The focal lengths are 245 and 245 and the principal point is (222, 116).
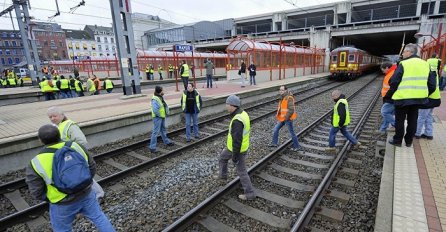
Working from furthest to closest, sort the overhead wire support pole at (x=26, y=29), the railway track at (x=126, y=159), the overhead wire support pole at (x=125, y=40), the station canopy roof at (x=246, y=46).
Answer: the station canopy roof at (x=246, y=46) < the overhead wire support pole at (x=26, y=29) < the overhead wire support pole at (x=125, y=40) < the railway track at (x=126, y=159)

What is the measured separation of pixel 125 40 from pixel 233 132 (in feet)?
35.3

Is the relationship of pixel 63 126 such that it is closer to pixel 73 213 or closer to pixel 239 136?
pixel 73 213

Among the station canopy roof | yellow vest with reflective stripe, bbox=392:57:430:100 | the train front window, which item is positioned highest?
the station canopy roof

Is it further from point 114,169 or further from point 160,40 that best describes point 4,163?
point 160,40

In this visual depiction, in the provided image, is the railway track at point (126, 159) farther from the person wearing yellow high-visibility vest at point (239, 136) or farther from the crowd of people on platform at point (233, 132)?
the person wearing yellow high-visibility vest at point (239, 136)

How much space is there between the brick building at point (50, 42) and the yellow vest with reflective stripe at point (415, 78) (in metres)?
90.7

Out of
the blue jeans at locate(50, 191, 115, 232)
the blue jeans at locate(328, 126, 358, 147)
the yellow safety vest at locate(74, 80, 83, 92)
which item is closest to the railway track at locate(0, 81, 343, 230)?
the blue jeans at locate(50, 191, 115, 232)

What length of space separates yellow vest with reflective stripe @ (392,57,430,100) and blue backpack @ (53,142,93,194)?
218 inches

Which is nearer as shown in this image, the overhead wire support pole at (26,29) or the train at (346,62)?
the overhead wire support pole at (26,29)

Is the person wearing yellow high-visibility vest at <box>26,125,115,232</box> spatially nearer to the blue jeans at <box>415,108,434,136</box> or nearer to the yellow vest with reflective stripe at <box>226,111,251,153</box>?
the yellow vest with reflective stripe at <box>226,111,251,153</box>

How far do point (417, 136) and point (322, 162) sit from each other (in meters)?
2.41

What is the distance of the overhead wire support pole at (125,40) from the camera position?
11602mm

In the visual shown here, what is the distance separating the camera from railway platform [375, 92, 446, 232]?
9.74ft

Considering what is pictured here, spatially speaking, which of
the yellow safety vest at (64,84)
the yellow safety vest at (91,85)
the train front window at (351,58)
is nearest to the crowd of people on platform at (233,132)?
the yellow safety vest at (91,85)
